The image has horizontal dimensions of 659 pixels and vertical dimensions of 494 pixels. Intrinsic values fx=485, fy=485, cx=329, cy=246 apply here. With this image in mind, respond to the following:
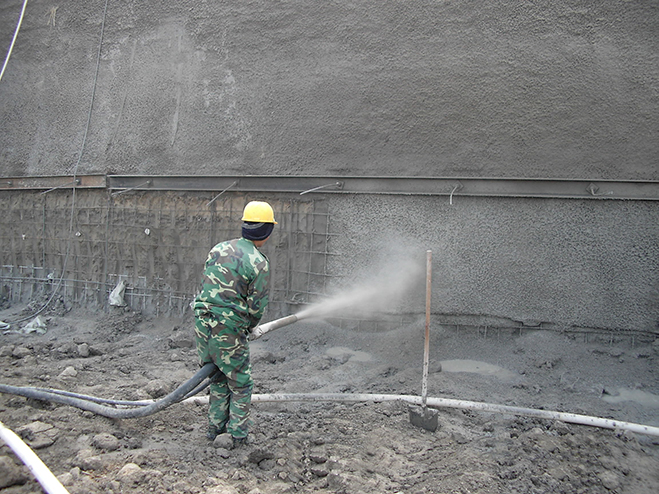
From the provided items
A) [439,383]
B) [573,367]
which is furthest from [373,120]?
[573,367]

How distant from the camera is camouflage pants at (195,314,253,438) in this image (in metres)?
3.41

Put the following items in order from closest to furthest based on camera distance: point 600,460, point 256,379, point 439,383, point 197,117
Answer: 1. point 600,460
2. point 439,383
3. point 256,379
4. point 197,117

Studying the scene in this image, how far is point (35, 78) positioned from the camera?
27.5ft

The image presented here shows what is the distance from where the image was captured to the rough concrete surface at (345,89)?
200 inches

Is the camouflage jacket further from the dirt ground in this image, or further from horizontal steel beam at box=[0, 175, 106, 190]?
horizontal steel beam at box=[0, 175, 106, 190]

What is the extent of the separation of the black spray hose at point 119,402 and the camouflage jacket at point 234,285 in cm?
42

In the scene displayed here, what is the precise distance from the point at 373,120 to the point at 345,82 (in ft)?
2.05

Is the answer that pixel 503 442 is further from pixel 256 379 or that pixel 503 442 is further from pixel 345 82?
pixel 345 82

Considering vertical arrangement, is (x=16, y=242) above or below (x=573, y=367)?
above

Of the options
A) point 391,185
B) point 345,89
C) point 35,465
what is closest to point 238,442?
point 35,465

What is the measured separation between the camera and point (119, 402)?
3.87m

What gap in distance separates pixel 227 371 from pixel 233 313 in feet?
1.36

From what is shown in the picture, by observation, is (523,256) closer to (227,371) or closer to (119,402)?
(227,371)

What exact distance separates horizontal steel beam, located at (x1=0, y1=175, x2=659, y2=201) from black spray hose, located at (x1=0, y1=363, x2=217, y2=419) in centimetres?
312
